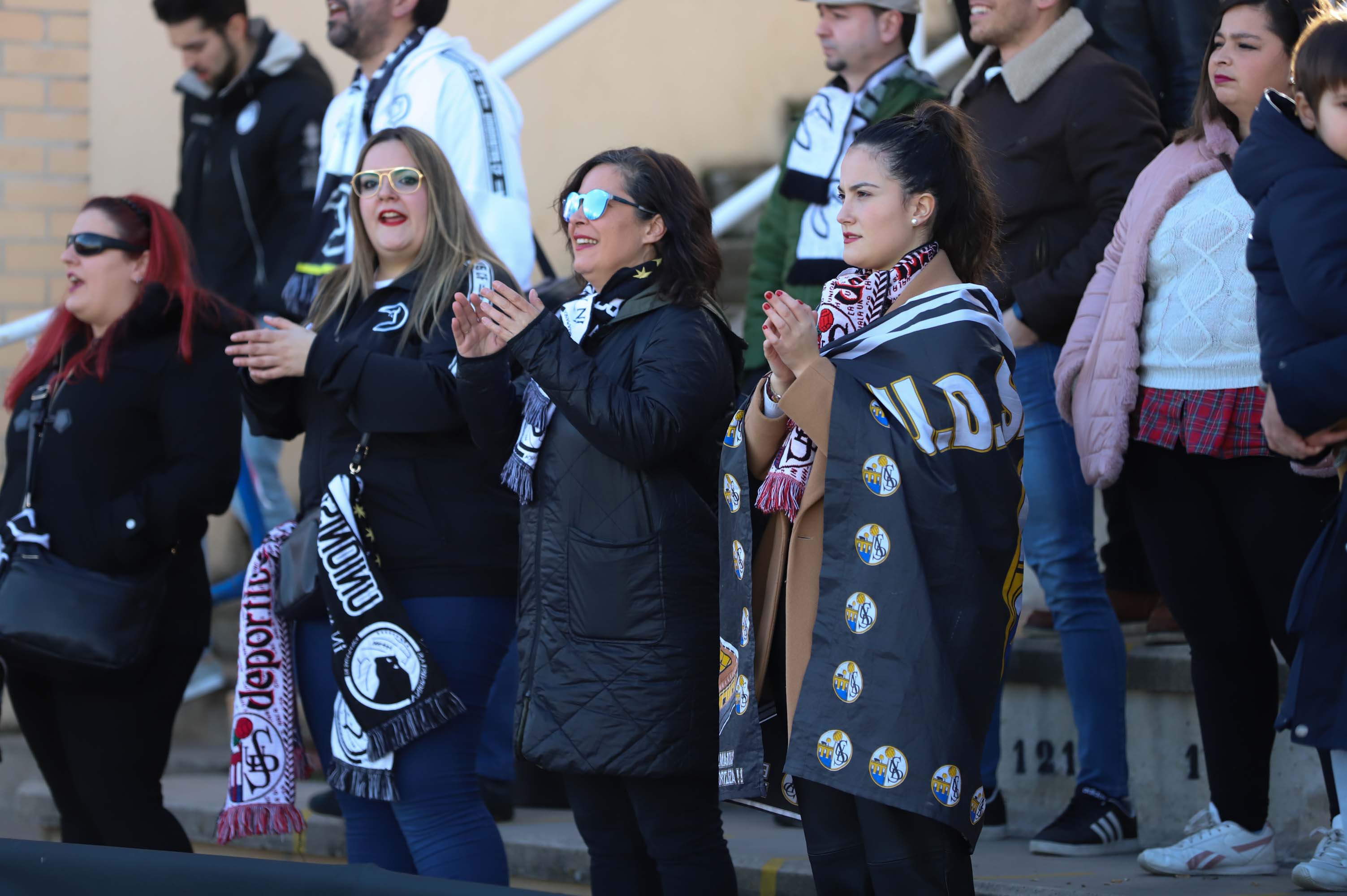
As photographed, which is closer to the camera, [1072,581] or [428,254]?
[428,254]

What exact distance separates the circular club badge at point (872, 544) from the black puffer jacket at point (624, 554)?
1.62ft

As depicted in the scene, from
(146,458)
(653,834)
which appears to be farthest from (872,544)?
(146,458)

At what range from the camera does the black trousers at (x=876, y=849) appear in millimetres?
2531

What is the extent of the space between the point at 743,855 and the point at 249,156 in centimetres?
298

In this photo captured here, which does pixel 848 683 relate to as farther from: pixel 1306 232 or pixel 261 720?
pixel 261 720

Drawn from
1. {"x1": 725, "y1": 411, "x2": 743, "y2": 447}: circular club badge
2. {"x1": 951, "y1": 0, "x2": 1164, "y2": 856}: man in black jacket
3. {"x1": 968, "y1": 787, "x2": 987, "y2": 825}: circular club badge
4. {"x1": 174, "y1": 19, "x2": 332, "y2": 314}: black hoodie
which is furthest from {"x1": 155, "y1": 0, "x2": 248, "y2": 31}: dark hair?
{"x1": 968, "y1": 787, "x2": 987, "y2": 825}: circular club badge

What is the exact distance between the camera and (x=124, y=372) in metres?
3.76

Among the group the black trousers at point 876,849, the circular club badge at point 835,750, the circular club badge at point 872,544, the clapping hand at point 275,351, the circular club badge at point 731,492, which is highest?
the clapping hand at point 275,351

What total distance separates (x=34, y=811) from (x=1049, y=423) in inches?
134

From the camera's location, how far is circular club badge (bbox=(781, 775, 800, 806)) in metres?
2.75

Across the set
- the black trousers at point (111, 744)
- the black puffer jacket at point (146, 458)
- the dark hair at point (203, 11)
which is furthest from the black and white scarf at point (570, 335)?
the dark hair at point (203, 11)

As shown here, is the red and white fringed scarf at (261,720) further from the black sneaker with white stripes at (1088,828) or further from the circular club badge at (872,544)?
the black sneaker with white stripes at (1088,828)

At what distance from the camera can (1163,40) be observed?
4.10 metres

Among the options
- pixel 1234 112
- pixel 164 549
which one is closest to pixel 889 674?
pixel 1234 112
